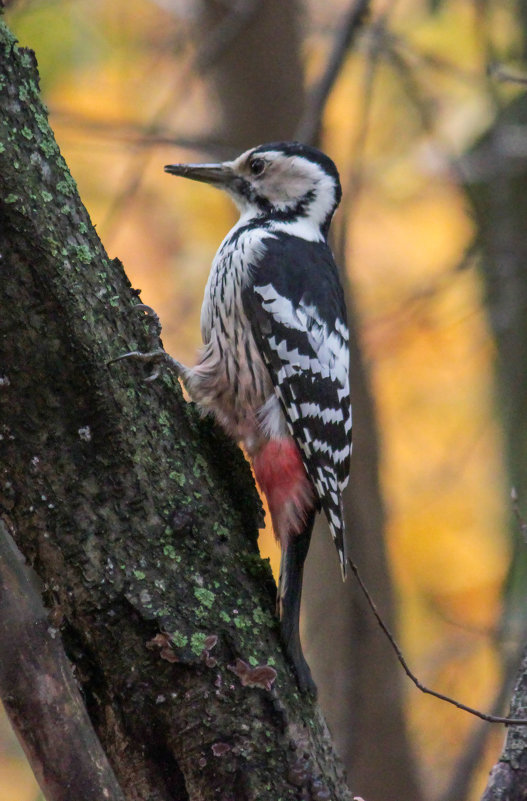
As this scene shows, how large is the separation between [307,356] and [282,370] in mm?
112

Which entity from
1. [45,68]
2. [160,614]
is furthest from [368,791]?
[45,68]

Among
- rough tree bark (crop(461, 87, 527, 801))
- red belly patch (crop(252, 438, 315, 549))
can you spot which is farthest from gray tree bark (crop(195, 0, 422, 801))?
red belly patch (crop(252, 438, 315, 549))

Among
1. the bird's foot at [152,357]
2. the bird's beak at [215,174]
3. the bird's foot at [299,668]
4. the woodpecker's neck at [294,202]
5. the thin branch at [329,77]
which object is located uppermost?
the thin branch at [329,77]

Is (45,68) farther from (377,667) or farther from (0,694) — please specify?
(0,694)

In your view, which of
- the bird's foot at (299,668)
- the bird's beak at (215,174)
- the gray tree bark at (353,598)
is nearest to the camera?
the bird's foot at (299,668)

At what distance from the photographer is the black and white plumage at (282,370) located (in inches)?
116

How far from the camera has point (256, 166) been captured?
3658mm

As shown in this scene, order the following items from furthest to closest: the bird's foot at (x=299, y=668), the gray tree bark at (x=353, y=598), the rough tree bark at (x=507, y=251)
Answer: the rough tree bark at (x=507, y=251), the gray tree bark at (x=353, y=598), the bird's foot at (x=299, y=668)

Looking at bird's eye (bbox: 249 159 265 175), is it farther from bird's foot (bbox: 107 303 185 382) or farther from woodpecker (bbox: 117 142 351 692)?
bird's foot (bbox: 107 303 185 382)

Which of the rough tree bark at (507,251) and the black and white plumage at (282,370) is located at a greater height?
the rough tree bark at (507,251)

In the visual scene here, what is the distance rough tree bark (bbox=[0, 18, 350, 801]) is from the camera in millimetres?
2035

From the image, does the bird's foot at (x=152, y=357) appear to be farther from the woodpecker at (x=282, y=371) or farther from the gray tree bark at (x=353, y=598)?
the gray tree bark at (x=353, y=598)

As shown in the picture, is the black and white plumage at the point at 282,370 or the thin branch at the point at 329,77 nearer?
the black and white plumage at the point at 282,370

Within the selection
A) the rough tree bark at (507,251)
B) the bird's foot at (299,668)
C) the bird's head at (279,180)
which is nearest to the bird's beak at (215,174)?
the bird's head at (279,180)
